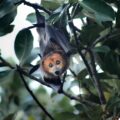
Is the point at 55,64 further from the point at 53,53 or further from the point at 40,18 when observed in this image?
the point at 40,18

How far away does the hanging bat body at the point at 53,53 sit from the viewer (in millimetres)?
1024

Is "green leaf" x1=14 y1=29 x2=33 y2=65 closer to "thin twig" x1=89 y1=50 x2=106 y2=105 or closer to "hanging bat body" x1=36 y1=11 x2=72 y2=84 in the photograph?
"hanging bat body" x1=36 y1=11 x2=72 y2=84

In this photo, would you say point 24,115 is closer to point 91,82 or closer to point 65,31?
point 91,82

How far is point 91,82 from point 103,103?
5.2 inches

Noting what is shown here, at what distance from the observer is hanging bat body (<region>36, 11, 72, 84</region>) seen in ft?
3.36

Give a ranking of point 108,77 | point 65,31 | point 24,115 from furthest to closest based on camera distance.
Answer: point 24,115, point 108,77, point 65,31

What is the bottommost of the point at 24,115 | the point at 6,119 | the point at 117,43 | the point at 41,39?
the point at 24,115

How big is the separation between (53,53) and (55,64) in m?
0.03

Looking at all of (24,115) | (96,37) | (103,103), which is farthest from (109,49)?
(24,115)

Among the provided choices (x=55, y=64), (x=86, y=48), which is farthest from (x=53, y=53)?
(x=86, y=48)

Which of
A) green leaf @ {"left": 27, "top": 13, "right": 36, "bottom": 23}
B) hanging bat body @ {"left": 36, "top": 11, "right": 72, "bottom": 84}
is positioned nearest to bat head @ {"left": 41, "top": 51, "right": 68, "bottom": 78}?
hanging bat body @ {"left": 36, "top": 11, "right": 72, "bottom": 84}

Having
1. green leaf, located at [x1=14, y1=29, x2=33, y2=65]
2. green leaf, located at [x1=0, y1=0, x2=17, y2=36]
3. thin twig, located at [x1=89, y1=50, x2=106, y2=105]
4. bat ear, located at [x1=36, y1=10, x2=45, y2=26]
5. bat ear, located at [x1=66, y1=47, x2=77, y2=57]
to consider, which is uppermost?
green leaf, located at [x1=0, y1=0, x2=17, y2=36]

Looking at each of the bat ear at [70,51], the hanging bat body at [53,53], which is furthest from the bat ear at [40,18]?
the bat ear at [70,51]

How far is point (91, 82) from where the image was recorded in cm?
129
